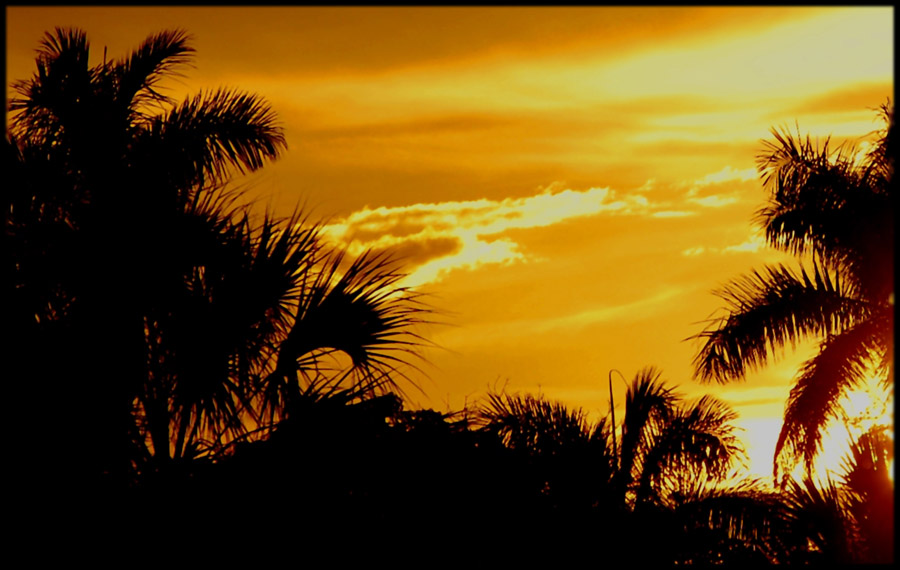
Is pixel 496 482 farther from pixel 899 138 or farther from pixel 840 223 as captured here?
pixel 840 223

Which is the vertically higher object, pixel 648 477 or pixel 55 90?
pixel 55 90

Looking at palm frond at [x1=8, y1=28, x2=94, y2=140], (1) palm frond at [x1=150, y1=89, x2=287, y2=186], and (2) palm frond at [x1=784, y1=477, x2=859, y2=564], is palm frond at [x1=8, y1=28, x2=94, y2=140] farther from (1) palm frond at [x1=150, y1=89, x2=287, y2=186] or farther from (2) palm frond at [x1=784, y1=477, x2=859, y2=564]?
(2) palm frond at [x1=784, y1=477, x2=859, y2=564]

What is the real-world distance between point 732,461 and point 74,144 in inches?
338

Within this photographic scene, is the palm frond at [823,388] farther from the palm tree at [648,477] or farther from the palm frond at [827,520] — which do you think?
the palm frond at [827,520]

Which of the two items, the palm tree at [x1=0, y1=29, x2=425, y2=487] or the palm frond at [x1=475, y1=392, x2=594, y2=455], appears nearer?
the palm tree at [x1=0, y1=29, x2=425, y2=487]

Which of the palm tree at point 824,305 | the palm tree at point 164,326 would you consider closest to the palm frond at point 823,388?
the palm tree at point 824,305

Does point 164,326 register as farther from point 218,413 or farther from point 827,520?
point 827,520

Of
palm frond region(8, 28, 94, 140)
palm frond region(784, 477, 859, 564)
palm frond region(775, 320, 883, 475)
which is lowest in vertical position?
palm frond region(784, 477, 859, 564)

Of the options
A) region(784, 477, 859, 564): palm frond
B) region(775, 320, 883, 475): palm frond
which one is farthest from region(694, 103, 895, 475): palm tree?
region(784, 477, 859, 564): palm frond

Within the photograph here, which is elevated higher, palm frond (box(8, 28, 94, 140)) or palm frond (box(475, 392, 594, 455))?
palm frond (box(8, 28, 94, 140))

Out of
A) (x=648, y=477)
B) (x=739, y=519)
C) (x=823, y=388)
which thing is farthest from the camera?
(x=823, y=388)

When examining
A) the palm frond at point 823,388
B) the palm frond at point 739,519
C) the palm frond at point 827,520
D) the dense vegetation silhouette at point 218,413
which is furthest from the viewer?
the palm frond at point 823,388

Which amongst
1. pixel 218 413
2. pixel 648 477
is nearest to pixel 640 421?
pixel 648 477

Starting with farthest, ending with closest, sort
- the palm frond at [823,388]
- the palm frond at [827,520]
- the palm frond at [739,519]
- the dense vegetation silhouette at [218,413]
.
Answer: the palm frond at [823,388]
the palm frond at [739,519]
the palm frond at [827,520]
the dense vegetation silhouette at [218,413]
